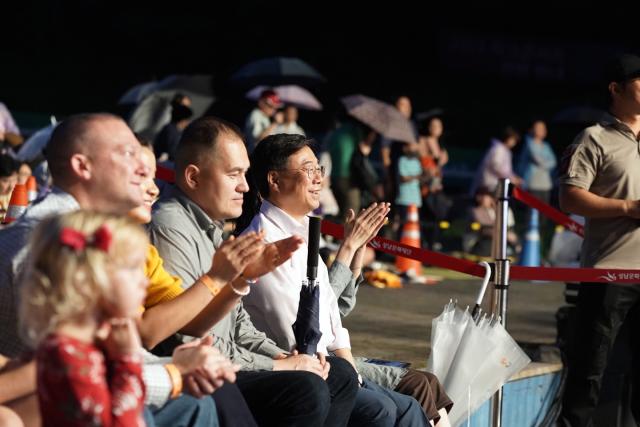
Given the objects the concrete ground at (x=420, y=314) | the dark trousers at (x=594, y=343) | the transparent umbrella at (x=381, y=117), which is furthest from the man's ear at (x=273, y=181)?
Result: the transparent umbrella at (x=381, y=117)

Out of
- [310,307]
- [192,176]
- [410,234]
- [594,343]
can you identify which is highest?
[192,176]

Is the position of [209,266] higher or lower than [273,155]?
lower

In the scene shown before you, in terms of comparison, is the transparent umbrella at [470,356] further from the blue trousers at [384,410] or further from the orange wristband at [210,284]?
the orange wristband at [210,284]

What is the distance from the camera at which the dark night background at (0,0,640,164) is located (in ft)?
76.3

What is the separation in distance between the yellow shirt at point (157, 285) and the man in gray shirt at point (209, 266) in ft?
0.97

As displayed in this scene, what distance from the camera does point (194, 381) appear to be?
138 inches

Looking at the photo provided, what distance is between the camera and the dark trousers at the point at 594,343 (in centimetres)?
609

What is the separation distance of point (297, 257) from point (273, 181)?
395 millimetres

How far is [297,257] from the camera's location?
4.96 metres

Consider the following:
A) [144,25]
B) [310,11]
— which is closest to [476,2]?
[310,11]

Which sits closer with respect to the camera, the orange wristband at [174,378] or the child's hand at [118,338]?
the child's hand at [118,338]

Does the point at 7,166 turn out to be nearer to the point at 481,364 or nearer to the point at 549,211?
the point at 549,211

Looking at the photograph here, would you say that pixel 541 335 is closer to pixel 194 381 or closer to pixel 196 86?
pixel 194 381

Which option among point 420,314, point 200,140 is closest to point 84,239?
point 200,140
